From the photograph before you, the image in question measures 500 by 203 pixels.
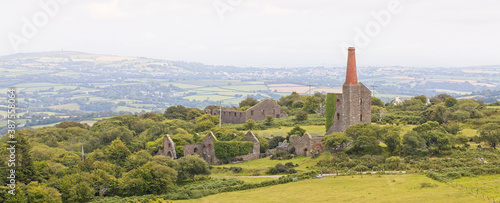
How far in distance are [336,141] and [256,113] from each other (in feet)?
94.0

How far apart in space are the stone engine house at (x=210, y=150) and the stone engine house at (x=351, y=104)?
8.10 m

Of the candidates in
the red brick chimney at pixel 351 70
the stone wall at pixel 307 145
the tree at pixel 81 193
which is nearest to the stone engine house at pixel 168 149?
the stone wall at pixel 307 145

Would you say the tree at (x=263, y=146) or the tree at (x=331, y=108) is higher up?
the tree at (x=331, y=108)

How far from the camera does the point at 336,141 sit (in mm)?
51500

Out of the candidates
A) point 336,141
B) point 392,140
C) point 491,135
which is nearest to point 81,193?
point 336,141

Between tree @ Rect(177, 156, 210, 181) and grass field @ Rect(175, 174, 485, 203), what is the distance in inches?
272

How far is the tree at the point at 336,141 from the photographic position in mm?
51625

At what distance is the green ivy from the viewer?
182ft

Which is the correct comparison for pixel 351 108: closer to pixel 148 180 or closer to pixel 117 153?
pixel 148 180

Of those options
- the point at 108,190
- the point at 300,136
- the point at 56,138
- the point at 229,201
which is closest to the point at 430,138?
the point at 300,136

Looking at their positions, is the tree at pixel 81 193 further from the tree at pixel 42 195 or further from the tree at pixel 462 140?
the tree at pixel 462 140

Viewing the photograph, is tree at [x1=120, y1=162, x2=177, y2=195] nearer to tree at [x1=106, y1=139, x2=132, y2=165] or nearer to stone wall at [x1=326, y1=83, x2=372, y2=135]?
tree at [x1=106, y1=139, x2=132, y2=165]

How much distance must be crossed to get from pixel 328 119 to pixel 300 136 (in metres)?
3.54

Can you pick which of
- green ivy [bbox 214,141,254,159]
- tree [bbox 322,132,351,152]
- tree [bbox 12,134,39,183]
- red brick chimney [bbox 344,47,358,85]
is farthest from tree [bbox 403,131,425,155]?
tree [bbox 12,134,39,183]
